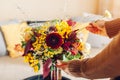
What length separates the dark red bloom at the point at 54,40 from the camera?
122cm

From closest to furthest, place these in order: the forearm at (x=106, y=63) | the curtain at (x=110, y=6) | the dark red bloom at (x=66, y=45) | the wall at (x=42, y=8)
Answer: the forearm at (x=106, y=63), the dark red bloom at (x=66, y=45), the wall at (x=42, y=8), the curtain at (x=110, y=6)

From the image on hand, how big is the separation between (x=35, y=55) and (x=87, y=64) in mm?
524

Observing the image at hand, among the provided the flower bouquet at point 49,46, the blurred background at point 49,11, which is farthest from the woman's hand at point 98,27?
the blurred background at point 49,11

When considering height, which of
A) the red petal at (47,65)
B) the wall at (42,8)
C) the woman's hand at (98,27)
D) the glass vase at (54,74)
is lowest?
the glass vase at (54,74)

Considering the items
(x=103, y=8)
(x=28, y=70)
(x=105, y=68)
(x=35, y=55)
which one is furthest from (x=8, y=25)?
(x=105, y=68)

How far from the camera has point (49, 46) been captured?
1.24 m

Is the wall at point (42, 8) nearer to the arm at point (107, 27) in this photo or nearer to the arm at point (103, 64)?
the arm at point (107, 27)

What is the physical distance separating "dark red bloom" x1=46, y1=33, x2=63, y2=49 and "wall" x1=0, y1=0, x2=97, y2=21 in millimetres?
1176

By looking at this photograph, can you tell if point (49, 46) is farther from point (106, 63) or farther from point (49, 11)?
point (49, 11)

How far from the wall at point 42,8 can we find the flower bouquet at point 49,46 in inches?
42.7

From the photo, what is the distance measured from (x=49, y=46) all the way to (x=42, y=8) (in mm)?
1593

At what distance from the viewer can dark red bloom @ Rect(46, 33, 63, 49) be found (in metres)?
1.22

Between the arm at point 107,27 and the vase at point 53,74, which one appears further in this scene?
the vase at point 53,74

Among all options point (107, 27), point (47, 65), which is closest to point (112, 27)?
point (107, 27)
